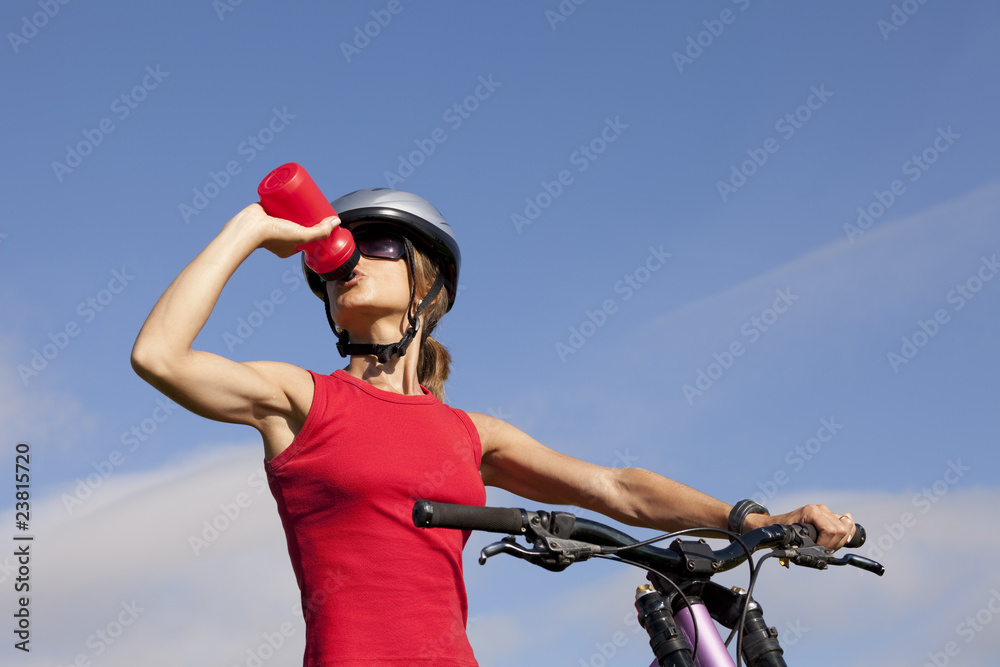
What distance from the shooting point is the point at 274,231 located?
11.4 ft

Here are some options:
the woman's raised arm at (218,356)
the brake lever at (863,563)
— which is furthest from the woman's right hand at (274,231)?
the brake lever at (863,563)

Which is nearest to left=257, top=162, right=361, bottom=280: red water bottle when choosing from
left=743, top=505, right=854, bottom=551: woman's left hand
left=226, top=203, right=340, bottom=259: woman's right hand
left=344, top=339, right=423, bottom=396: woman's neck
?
left=226, top=203, right=340, bottom=259: woman's right hand

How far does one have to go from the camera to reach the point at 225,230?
3.35 metres

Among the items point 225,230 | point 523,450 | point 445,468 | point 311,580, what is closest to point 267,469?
point 311,580

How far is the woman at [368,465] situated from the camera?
318cm

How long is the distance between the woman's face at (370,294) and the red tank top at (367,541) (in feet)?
1.76

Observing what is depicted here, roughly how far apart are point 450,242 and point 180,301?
186 cm

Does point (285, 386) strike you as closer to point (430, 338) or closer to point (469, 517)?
point (430, 338)

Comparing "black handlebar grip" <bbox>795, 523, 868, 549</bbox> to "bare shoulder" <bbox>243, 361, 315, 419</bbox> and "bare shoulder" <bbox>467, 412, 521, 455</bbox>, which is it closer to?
"bare shoulder" <bbox>467, 412, 521, 455</bbox>

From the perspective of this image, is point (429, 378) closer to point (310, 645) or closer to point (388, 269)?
point (388, 269)

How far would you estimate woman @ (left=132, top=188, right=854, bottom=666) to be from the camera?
3.18m

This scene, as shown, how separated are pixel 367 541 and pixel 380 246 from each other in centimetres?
156

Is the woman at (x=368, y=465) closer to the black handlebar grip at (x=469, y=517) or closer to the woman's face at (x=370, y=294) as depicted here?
the woman's face at (x=370, y=294)

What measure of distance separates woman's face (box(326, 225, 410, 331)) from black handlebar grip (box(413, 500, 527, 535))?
6.82 feet
